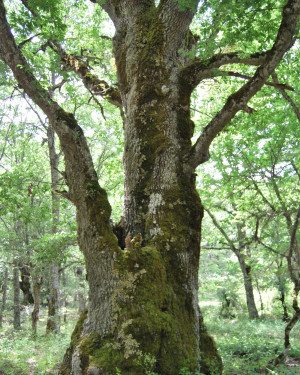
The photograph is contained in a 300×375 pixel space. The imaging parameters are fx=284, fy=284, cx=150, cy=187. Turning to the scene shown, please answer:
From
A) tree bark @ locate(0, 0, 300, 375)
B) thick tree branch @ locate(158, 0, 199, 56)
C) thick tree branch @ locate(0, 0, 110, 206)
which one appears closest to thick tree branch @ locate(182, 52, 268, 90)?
tree bark @ locate(0, 0, 300, 375)

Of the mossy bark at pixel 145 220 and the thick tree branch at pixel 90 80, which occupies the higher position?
the thick tree branch at pixel 90 80

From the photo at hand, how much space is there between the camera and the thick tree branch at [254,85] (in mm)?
2925

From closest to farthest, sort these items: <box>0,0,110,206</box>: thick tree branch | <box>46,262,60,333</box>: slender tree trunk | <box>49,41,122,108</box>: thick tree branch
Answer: <box>0,0,110,206</box>: thick tree branch, <box>49,41,122,108</box>: thick tree branch, <box>46,262,60,333</box>: slender tree trunk

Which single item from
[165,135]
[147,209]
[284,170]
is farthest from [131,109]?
[284,170]

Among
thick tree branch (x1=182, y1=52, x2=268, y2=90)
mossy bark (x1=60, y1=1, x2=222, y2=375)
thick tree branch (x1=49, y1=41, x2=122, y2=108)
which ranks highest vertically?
thick tree branch (x1=49, y1=41, x2=122, y2=108)

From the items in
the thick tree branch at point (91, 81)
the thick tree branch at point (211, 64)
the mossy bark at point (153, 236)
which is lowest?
the mossy bark at point (153, 236)

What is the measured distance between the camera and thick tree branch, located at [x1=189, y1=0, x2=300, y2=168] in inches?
115

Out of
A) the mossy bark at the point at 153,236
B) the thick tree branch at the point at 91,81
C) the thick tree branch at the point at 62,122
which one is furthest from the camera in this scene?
the thick tree branch at the point at 91,81

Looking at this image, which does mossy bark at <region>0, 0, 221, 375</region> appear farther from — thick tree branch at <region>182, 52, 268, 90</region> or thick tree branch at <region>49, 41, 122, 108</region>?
thick tree branch at <region>49, 41, 122, 108</region>

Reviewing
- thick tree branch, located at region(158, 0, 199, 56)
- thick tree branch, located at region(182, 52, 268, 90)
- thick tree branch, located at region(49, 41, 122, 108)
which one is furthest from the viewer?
thick tree branch, located at region(49, 41, 122, 108)

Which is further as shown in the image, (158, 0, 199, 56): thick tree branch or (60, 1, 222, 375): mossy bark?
(158, 0, 199, 56): thick tree branch

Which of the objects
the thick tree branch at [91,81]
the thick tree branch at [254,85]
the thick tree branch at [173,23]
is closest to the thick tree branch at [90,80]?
the thick tree branch at [91,81]

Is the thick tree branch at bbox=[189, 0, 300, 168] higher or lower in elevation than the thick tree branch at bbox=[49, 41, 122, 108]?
lower

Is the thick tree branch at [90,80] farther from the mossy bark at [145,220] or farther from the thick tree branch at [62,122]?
the thick tree branch at [62,122]
